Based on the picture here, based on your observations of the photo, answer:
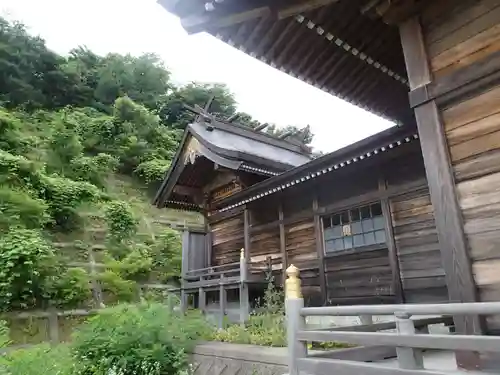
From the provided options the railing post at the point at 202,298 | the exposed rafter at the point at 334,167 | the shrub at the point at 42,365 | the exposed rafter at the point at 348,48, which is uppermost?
the exposed rafter at the point at 348,48

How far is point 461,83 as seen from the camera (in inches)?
125

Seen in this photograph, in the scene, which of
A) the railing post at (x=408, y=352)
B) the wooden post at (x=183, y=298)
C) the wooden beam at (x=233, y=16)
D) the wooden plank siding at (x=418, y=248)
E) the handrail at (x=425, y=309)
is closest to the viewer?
the handrail at (x=425, y=309)

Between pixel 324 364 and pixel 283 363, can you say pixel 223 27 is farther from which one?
pixel 283 363

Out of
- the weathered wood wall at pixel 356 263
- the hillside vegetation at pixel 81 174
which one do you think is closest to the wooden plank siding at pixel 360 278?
the weathered wood wall at pixel 356 263

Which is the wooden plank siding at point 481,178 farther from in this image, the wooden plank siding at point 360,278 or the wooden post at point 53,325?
the wooden post at point 53,325

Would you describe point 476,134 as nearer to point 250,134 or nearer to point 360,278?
point 360,278

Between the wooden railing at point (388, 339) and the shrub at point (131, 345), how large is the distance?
13.4ft

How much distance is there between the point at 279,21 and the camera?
13.3 feet

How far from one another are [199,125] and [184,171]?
1.73 m

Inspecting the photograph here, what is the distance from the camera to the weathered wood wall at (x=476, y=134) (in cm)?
292

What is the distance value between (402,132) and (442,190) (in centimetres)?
324

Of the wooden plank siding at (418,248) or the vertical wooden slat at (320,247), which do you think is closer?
the wooden plank siding at (418,248)

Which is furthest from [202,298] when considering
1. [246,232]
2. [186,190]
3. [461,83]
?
[461,83]

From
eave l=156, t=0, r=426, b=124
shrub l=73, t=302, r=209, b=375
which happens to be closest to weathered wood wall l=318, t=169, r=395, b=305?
eave l=156, t=0, r=426, b=124
